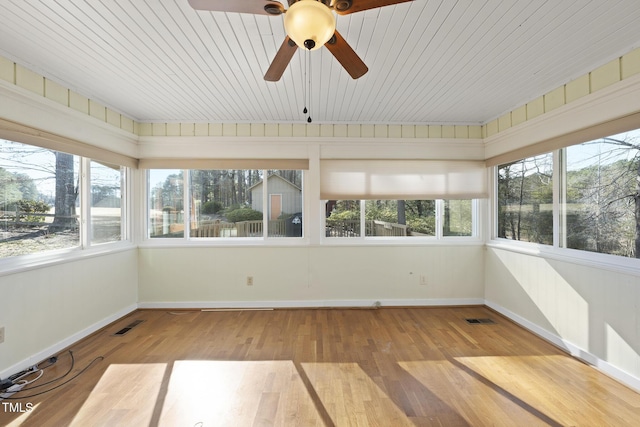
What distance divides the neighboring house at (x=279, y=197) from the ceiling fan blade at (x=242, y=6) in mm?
2567

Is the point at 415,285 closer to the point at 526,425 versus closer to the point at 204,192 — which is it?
the point at 526,425

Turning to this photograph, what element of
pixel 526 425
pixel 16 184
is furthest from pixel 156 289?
pixel 526 425

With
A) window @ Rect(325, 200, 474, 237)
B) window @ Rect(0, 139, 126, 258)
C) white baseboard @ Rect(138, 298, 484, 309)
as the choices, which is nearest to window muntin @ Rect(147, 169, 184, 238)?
window @ Rect(0, 139, 126, 258)

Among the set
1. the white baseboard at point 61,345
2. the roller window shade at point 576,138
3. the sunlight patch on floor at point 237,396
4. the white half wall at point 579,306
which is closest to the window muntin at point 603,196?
the roller window shade at point 576,138

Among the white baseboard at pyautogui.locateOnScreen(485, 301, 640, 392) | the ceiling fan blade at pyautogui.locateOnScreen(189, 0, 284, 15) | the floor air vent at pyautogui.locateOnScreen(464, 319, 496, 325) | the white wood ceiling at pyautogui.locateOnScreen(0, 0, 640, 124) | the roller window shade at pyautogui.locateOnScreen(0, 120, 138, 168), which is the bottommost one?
the floor air vent at pyautogui.locateOnScreen(464, 319, 496, 325)

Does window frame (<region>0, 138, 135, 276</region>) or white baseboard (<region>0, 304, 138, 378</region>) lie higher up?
window frame (<region>0, 138, 135, 276</region>)

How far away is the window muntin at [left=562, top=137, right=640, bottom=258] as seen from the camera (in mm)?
2176

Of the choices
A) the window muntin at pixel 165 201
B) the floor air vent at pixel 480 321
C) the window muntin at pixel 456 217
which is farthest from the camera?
the window muntin at pixel 456 217

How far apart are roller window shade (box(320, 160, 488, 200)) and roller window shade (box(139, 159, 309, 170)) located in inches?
15.3

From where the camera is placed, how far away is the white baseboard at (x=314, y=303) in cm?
368

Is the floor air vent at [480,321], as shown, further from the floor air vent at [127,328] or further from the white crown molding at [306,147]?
the floor air vent at [127,328]

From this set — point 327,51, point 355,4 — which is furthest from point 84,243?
point 355,4

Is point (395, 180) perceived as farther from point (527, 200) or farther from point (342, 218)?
point (527, 200)

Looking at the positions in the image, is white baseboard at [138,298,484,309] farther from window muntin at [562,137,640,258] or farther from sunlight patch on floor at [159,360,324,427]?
window muntin at [562,137,640,258]
